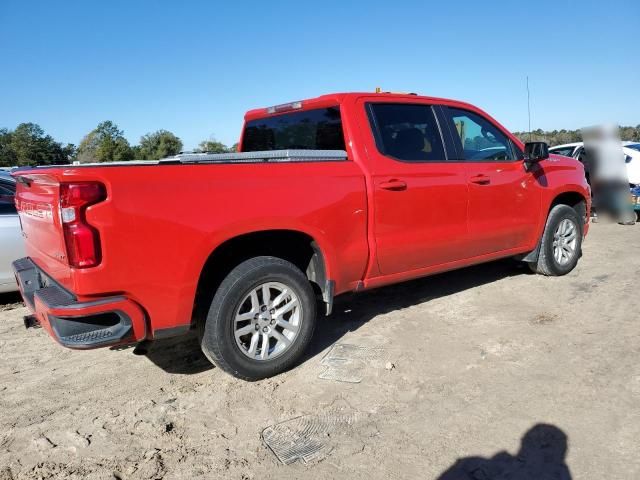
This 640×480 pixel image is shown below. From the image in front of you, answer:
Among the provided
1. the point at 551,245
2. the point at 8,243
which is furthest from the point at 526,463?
the point at 8,243

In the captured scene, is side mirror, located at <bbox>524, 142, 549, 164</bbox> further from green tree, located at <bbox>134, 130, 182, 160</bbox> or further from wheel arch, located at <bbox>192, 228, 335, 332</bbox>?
green tree, located at <bbox>134, 130, 182, 160</bbox>

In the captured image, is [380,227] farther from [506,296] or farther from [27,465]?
[27,465]

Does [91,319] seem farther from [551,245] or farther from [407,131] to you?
[551,245]

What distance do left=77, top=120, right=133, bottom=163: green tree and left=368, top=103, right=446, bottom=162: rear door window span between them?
147ft

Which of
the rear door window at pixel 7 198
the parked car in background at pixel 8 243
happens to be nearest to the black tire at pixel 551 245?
the parked car in background at pixel 8 243

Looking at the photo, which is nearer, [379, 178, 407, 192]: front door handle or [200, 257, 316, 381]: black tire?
[200, 257, 316, 381]: black tire

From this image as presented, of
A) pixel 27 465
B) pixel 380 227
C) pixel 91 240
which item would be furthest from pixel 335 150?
pixel 27 465

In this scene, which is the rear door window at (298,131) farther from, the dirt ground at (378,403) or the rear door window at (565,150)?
the rear door window at (565,150)

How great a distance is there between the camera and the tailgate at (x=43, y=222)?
2.68 m

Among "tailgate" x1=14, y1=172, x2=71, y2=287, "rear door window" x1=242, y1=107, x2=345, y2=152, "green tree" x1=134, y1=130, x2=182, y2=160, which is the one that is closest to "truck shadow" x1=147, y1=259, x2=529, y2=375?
"tailgate" x1=14, y1=172, x2=71, y2=287

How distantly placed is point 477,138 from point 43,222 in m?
3.81

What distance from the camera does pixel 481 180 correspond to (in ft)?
14.9

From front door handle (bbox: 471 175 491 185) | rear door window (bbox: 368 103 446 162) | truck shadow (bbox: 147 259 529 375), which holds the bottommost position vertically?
truck shadow (bbox: 147 259 529 375)

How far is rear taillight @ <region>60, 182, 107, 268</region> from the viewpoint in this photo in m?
2.57
